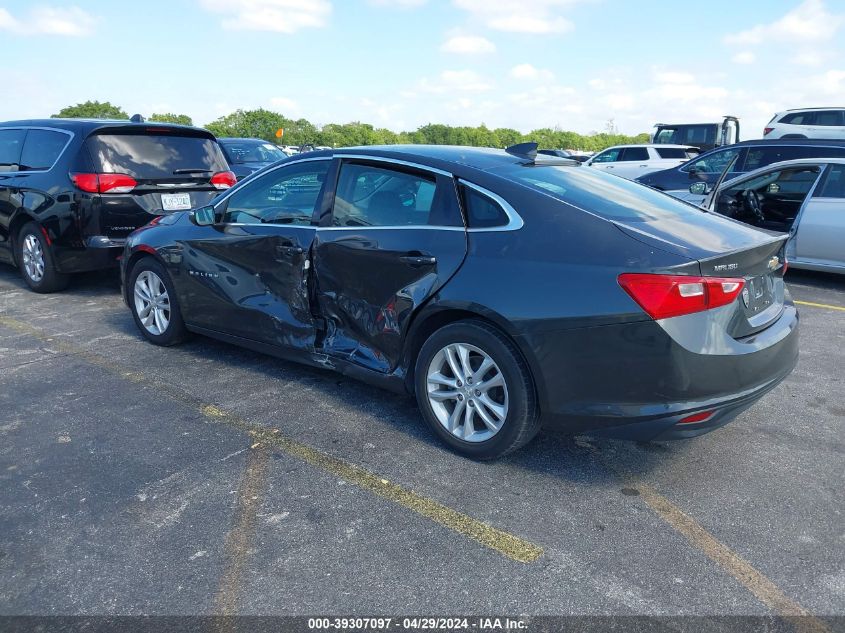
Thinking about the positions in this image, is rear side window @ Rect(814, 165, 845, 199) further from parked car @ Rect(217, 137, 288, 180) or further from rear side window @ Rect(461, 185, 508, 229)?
parked car @ Rect(217, 137, 288, 180)

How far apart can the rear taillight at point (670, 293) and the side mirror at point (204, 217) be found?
10.0ft

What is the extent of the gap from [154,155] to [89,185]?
704 mm

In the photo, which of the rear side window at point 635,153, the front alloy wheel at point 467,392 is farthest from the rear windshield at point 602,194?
the rear side window at point 635,153

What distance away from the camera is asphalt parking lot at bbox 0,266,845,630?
2.56 meters

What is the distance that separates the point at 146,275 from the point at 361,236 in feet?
7.58

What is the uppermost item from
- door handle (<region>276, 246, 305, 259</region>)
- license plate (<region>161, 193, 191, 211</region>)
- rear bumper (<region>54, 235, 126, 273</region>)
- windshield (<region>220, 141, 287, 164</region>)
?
windshield (<region>220, 141, 287, 164</region>)

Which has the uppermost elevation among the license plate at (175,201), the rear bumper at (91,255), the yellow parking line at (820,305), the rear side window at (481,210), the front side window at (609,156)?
the rear side window at (481,210)

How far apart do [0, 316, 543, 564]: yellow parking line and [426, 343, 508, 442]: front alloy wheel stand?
483 mm

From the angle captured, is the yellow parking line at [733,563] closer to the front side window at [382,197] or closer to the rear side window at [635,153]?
the front side window at [382,197]

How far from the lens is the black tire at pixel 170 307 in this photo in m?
5.29

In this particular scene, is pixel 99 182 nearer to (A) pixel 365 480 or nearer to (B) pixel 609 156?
(A) pixel 365 480

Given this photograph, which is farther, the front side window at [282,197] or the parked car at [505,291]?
the front side window at [282,197]

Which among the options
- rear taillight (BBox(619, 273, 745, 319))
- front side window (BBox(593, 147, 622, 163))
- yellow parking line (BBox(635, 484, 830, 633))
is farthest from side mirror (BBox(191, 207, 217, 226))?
front side window (BBox(593, 147, 622, 163))

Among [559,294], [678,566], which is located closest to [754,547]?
[678,566]
